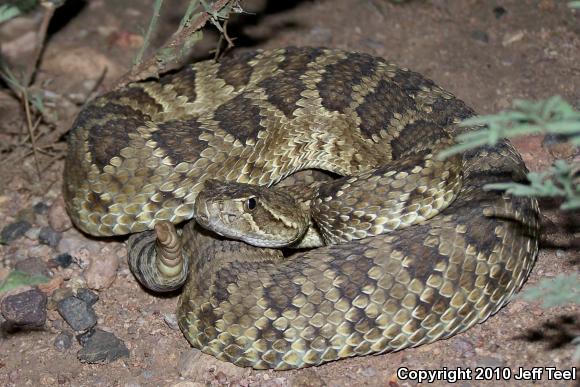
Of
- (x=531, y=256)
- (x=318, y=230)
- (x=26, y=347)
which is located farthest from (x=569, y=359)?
(x=26, y=347)

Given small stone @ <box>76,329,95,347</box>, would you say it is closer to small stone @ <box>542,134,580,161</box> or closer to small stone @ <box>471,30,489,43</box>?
small stone @ <box>542,134,580,161</box>

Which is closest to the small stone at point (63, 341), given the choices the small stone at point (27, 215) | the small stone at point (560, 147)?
the small stone at point (27, 215)

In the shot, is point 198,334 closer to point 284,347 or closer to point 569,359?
point 284,347

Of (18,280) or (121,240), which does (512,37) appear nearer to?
(121,240)

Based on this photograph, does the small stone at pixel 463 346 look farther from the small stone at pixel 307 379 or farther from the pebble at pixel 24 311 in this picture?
the pebble at pixel 24 311

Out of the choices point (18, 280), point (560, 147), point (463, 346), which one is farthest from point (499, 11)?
point (18, 280)
